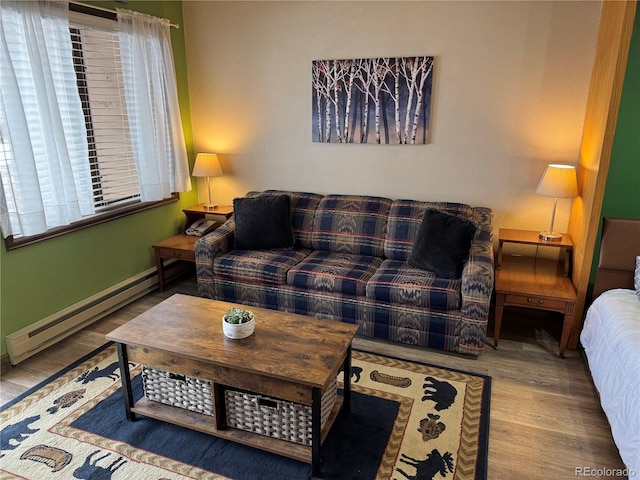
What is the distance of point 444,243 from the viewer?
3.04 m

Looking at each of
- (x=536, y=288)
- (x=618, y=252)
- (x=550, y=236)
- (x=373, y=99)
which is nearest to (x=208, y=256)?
(x=373, y=99)

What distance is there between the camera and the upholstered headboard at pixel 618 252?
2.69 metres

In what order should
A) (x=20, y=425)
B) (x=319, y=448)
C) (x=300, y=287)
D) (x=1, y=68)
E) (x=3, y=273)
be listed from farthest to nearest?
(x=300, y=287)
(x=3, y=273)
(x=1, y=68)
(x=20, y=425)
(x=319, y=448)

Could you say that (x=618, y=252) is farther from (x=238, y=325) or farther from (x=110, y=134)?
(x=110, y=134)

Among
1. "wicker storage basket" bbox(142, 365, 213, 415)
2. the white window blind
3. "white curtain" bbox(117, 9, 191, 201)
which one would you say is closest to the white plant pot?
"wicker storage basket" bbox(142, 365, 213, 415)

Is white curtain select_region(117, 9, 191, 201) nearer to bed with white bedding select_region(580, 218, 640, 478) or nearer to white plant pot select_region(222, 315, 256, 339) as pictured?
white plant pot select_region(222, 315, 256, 339)

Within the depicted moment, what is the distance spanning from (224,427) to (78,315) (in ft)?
5.61

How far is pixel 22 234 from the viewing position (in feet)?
8.90

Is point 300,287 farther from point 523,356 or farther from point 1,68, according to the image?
point 1,68

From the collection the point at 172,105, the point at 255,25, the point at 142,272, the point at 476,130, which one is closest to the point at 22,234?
the point at 142,272

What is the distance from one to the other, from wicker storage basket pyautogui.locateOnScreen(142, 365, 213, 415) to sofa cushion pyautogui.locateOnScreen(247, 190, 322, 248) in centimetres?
174

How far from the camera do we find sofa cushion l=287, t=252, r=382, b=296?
10.1 feet

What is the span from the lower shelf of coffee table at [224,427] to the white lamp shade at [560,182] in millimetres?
2042

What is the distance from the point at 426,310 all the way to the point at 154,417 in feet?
5.67
